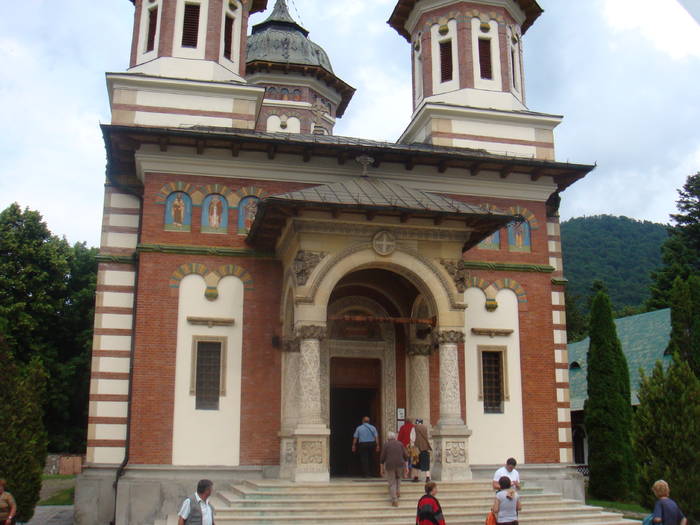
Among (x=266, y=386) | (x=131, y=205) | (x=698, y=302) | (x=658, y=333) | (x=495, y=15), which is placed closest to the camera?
(x=266, y=386)

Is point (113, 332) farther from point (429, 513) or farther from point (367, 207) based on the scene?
point (429, 513)

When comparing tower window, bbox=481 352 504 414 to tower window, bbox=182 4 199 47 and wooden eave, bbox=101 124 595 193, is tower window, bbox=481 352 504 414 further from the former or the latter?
tower window, bbox=182 4 199 47

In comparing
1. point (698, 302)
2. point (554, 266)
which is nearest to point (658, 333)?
point (698, 302)

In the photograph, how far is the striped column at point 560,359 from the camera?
69.8ft

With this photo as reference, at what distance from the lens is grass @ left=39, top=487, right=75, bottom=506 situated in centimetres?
2581

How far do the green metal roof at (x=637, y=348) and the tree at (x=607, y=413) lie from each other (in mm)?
7623

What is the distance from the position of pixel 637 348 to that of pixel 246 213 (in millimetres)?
26460

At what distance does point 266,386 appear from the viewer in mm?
19109

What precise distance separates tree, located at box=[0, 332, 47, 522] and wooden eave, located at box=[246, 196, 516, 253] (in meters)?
6.44

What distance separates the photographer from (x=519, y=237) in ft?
70.3

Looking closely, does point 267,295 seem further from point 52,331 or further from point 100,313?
point 52,331

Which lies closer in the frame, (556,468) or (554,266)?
(556,468)

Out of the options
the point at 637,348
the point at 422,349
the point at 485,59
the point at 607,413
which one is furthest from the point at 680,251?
the point at 422,349

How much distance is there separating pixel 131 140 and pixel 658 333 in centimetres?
2935
